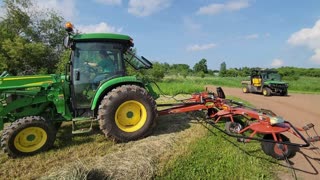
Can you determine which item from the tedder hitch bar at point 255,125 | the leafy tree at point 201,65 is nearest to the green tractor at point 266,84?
the tedder hitch bar at point 255,125

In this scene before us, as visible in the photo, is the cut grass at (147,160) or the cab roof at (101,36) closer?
the cut grass at (147,160)

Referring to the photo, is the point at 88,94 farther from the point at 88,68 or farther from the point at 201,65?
the point at 201,65

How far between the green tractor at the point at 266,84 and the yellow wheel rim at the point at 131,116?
48.0 ft

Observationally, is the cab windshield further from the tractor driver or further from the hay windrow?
the hay windrow

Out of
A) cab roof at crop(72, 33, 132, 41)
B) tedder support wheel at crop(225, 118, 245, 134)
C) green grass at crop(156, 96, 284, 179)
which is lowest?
green grass at crop(156, 96, 284, 179)

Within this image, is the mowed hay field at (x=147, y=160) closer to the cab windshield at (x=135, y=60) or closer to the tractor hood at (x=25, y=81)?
the tractor hood at (x=25, y=81)

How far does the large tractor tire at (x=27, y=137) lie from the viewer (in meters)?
5.04

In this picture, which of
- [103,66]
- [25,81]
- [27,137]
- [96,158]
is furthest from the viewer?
[103,66]

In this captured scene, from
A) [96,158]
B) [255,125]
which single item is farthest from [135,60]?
[255,125]

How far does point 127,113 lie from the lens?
240 inches

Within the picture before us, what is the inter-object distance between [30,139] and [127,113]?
190 centimetres

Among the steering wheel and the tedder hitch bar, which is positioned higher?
the steering wheel

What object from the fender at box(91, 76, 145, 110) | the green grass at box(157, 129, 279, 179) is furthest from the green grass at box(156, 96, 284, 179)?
the fender at box(91, 76, 145, 110)

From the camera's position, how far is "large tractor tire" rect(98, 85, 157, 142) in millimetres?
5777
